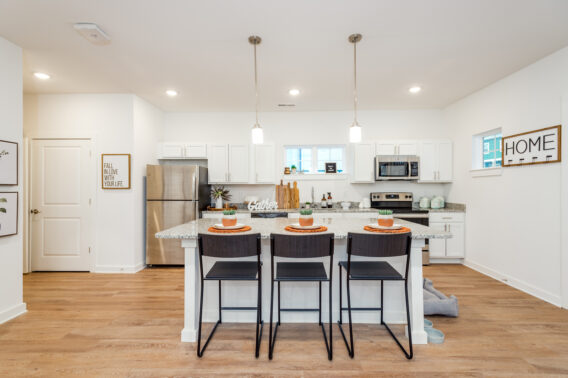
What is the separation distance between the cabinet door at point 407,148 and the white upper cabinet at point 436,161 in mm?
116

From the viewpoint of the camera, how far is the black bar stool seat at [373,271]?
195 cm

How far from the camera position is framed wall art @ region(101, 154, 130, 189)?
405cm

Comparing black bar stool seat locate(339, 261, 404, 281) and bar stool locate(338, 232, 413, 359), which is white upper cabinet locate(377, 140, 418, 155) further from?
bar stool locate(338, 232, 413, 359)

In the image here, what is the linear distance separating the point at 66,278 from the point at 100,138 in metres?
2.01

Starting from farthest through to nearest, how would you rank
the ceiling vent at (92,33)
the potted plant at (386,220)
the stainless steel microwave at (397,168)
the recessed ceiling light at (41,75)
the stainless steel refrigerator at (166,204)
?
the stainless steel microwave at (397,168)
the stainless steel refrigerator at (166,204)
the recessed ceiling light at (41,75)
the ceiling vent at (92,33)
the potted plant at (386,220)

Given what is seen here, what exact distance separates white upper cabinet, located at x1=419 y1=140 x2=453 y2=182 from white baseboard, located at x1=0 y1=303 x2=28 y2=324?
18.0 ft

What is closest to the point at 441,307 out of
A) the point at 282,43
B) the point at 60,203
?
the point at 282,43

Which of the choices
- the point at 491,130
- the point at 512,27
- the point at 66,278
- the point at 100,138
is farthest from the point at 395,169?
the point at 66,278

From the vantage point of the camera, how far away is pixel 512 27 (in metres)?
2.43

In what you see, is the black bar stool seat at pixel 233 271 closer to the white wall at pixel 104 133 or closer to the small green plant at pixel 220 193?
the white wall at pixel 104 133

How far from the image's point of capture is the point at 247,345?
2.16 metres

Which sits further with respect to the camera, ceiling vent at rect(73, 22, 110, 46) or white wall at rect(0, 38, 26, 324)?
white wall at rect(0, 38, 26, 324)

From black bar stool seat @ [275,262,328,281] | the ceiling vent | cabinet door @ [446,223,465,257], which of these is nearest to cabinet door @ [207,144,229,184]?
the ceiling vent

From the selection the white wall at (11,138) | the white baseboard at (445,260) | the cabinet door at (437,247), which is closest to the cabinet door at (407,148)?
the cabinet door at (437,247)
